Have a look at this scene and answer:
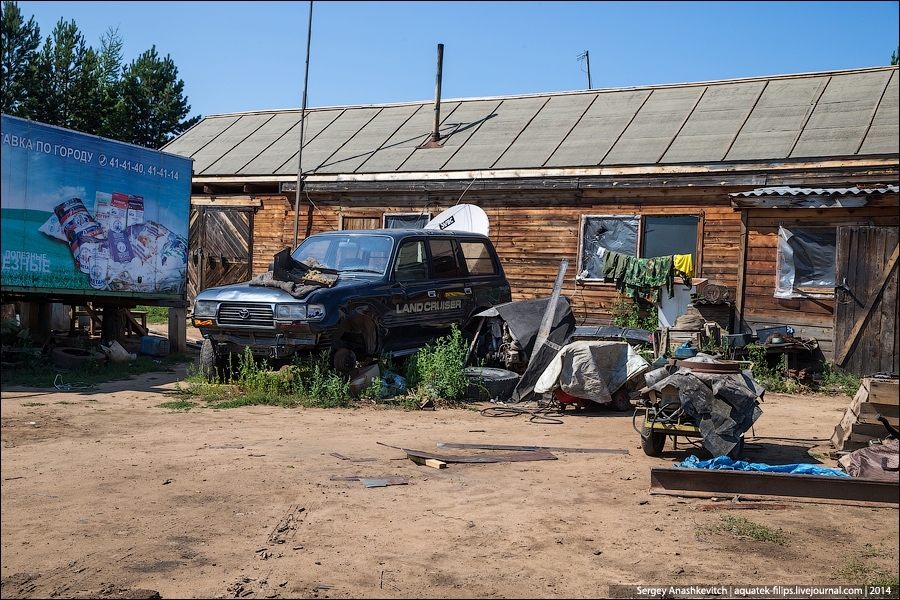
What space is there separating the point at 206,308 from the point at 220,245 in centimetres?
980

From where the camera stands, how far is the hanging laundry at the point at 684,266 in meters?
14.0

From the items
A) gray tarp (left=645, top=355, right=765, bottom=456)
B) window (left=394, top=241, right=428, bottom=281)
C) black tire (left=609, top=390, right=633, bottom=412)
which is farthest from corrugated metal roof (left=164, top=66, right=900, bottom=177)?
gray tarp (left=645, top=355, right=765, bottom=456)

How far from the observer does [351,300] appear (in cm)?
970

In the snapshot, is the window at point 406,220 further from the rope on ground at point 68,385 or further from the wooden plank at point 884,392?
the wooden plank at point 884,392

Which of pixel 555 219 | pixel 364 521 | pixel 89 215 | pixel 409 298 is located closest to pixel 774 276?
pixel 555 219

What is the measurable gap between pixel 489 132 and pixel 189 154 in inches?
306

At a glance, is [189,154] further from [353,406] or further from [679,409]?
[679,409]

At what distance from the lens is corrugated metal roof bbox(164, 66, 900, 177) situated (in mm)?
14398

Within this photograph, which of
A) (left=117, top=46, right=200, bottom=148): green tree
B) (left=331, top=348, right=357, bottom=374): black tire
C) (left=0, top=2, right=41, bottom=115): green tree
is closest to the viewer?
(left=331, top=348, right=357, bottom=374): black tire

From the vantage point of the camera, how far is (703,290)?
43.7 ft

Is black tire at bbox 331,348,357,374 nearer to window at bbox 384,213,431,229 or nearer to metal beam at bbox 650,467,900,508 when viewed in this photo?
metal beam at bbox 650,467,900,508

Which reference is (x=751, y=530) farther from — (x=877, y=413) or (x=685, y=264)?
(x=685, y=264)

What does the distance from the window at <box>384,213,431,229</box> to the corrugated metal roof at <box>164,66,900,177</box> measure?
923 mm

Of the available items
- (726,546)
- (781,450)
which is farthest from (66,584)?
(781,450)
